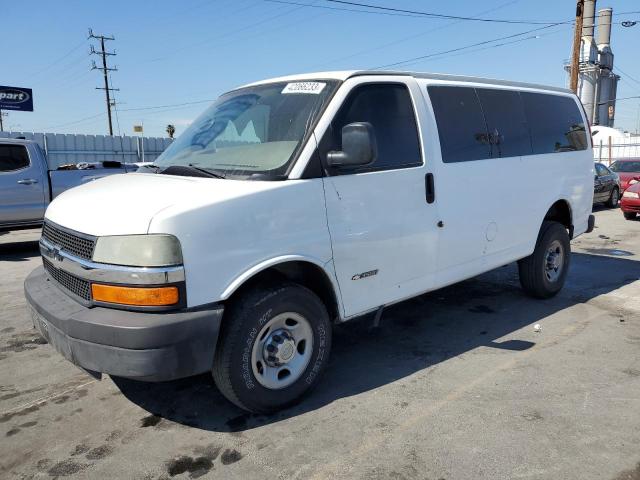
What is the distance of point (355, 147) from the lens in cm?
333

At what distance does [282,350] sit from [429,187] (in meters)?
1.71

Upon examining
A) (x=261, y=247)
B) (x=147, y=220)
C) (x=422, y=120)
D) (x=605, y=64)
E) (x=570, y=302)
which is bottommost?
(x=570, y=302)

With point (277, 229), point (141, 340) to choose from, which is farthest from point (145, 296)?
point (277, 229)

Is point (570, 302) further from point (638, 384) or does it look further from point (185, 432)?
point (185, 432)

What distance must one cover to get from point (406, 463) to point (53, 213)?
2.77m

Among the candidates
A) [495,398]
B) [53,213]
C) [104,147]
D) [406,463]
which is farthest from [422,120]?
[104,147]

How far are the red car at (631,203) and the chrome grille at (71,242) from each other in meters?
13.3

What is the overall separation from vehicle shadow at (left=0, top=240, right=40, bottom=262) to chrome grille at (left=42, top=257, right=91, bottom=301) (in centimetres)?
644

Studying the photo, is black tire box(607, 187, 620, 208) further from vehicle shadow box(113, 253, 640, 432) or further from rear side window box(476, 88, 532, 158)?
rear side window box(476, 88, 532, 158)

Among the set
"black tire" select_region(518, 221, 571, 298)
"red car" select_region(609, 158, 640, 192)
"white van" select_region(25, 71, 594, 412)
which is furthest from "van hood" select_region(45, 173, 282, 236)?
"red car" select_region(609, 158, 640, 192)

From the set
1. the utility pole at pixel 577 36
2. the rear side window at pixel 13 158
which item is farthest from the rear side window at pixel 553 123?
the utility pole at pixel 577 36

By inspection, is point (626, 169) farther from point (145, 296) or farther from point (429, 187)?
point (145, 296)

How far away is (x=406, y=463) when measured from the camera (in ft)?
9.45

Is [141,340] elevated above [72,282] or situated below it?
below
